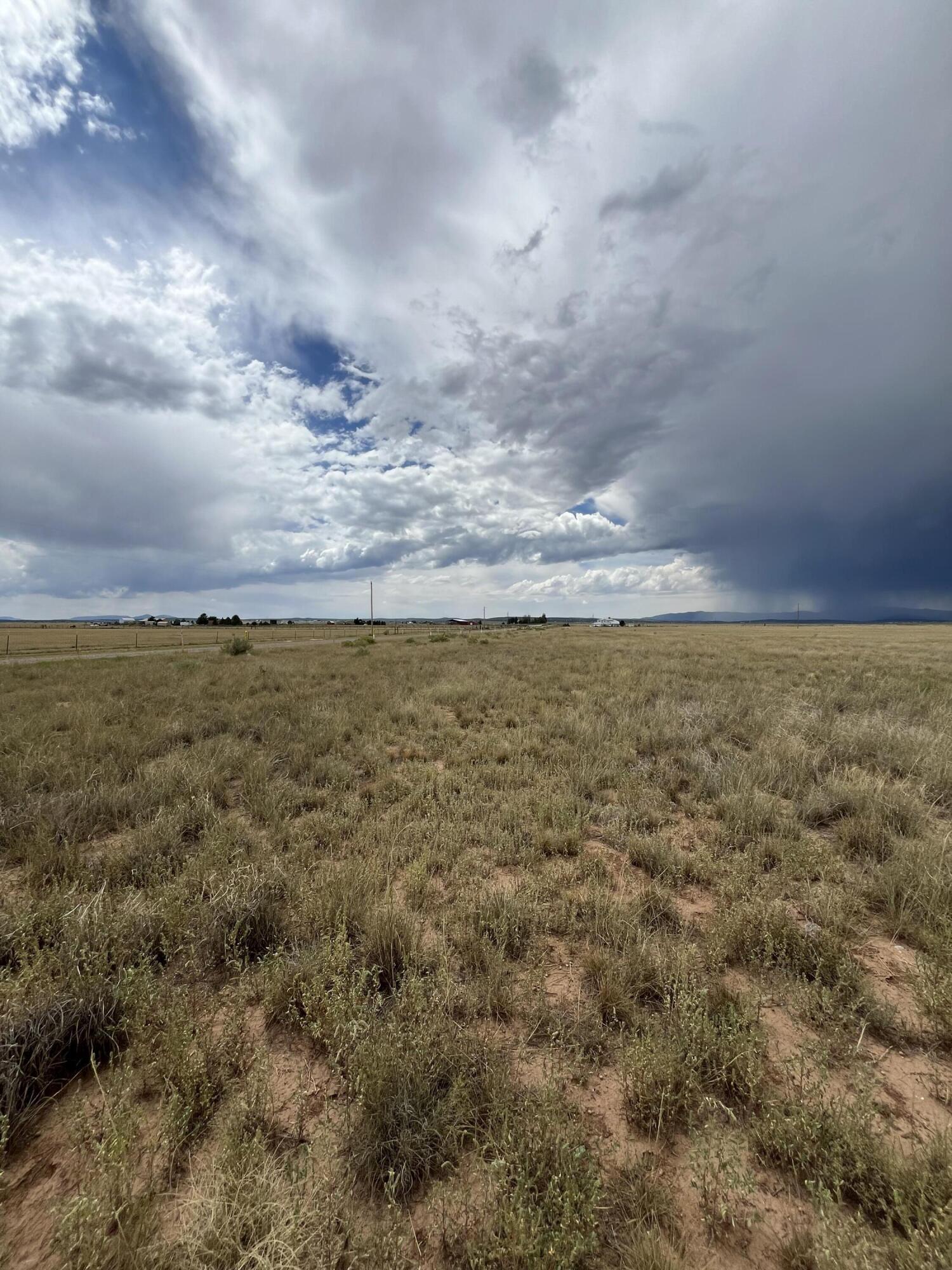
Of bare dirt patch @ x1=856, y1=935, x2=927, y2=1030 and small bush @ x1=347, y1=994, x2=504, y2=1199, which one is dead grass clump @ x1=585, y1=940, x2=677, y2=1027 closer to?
small bush @ x1=347, y1=994, x2=504, y2=1199

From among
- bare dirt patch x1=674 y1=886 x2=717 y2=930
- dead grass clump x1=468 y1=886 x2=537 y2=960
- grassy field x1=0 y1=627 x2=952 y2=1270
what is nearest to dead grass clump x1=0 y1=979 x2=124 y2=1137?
grassy field x1=0 y1=627 x2=952 y2=1270

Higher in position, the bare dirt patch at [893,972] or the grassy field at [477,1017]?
the grassy field at [477,1017]

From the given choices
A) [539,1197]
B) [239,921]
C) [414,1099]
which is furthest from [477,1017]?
[239,921]

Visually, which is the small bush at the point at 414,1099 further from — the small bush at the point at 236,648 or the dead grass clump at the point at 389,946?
the small bush at the point at 236,648

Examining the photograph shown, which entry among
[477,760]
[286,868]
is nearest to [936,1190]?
[286,868]

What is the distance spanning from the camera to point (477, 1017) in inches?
115

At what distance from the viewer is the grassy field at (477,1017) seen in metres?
1.88

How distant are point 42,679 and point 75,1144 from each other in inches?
816

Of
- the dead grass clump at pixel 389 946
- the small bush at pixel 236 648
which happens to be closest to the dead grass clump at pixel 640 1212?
the dead grass clump at pixel 389 946

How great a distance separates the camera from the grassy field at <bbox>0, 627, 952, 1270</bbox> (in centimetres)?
188

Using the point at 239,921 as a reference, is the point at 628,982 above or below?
below

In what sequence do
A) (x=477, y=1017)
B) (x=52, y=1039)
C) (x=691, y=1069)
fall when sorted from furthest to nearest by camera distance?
1. (x=477, y=1017)
2. (x=52, y=1039)
3. (x=691, y=1069)

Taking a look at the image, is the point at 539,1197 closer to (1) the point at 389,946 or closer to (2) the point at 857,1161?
(2) the point at 857,1161

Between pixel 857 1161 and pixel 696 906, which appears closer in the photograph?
pixel 857 1161
